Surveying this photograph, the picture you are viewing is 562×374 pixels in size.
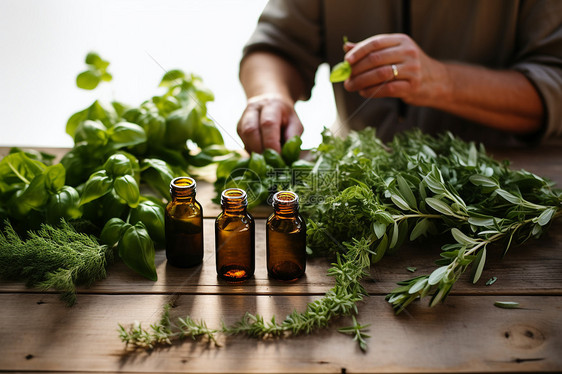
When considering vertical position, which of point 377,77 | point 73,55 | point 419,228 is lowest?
point 73,55

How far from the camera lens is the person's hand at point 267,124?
4.00 ft

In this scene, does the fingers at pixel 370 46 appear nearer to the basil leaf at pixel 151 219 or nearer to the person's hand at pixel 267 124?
the person's hand at pixel 267 124

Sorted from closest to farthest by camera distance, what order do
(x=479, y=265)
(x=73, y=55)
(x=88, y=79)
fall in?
1. (x=479, y=265)
2. (x=88, y=79)
3. (x=73, y=55)

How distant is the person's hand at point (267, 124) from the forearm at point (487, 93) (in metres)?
0.38

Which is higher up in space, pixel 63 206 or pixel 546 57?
pixel 546 57

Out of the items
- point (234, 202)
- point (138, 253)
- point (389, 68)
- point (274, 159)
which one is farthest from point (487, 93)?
point (138, 253)

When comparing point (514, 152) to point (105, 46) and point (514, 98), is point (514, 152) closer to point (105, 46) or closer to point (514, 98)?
point (514, 98)

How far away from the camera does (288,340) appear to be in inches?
28.4

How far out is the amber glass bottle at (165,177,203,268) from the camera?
88 centimetres

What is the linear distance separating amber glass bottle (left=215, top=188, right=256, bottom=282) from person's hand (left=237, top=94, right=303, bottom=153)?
39 centimetres

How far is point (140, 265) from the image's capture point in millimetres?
858

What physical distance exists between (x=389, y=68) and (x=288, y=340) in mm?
744

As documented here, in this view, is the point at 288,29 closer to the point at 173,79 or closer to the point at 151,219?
the point at 173,79

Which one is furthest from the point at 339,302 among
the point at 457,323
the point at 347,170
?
the point at 347,170
